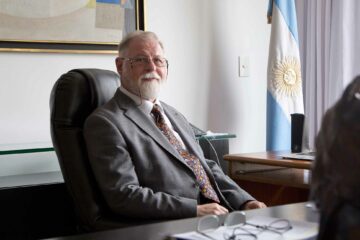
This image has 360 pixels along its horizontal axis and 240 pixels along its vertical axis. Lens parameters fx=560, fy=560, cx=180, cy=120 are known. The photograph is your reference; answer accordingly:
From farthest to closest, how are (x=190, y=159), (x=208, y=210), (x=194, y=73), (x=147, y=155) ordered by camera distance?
(x=194, y=73) < (x=190, y=159) < (x=147, y=155) < (x=208, y=210)

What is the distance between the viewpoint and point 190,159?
2123 millimetres

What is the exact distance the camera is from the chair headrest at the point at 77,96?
6.23ft

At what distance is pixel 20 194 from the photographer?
215cm

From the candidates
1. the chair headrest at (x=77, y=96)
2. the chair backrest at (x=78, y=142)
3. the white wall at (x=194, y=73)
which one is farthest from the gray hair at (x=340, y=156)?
the white wall at (x=194, y=73)

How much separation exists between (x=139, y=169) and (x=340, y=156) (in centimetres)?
140

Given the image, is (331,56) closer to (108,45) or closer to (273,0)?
(273,0)

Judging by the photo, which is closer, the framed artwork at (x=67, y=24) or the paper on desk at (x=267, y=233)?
the paper on desk at (x=267, y=233)

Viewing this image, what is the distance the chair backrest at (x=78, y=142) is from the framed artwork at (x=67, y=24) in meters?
0.65

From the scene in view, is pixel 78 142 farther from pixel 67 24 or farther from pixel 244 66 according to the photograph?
pixel 244 66

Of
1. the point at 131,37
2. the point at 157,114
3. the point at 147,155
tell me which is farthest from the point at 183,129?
the point at 131,37

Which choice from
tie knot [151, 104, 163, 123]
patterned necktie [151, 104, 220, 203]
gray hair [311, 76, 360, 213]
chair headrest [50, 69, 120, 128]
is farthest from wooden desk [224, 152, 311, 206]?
gray hair [311, 76, 360, 213]

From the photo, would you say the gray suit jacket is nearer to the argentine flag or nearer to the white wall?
the white wall

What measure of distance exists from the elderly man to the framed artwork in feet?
1.76

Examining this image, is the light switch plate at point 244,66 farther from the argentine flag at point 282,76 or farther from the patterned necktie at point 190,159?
the patterned necktie at point 190,159
